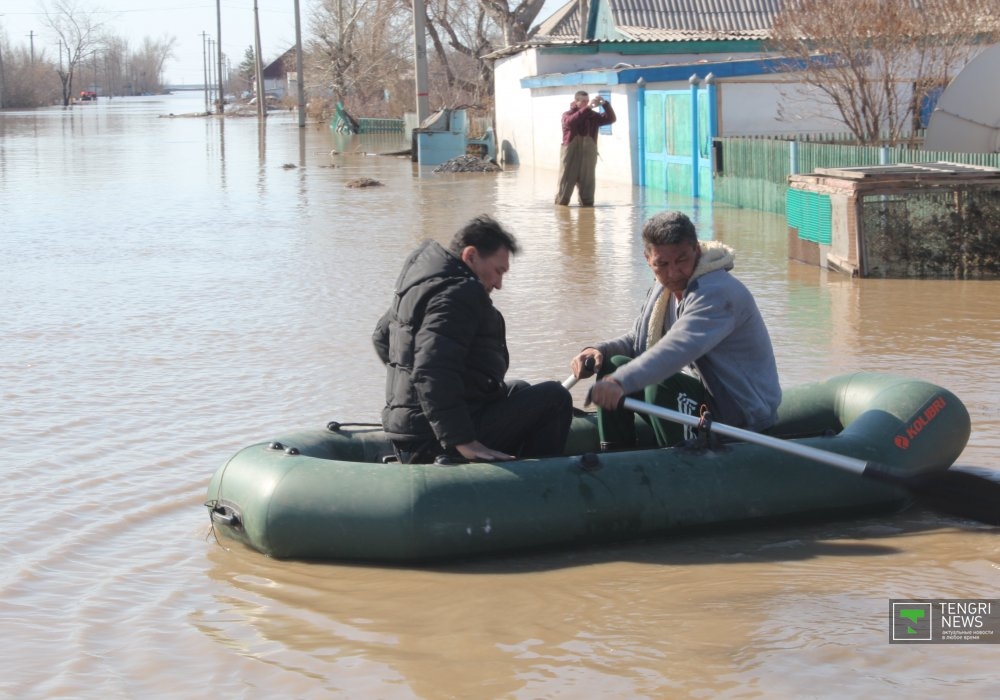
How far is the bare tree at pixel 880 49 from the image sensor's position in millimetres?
15852

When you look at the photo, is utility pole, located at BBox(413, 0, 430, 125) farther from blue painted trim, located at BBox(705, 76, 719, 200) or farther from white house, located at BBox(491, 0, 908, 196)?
blue painted trim, located at BBox(705, 76, 719, 200)

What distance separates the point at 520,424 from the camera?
5367 mm

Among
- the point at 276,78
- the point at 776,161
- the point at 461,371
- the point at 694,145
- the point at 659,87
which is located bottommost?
the point at 461,371

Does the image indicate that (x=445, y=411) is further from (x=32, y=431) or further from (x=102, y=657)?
(x=32, y=431)

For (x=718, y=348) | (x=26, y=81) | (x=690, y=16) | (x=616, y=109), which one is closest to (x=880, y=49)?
(x=616, y=109)

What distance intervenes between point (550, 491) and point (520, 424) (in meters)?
0.38

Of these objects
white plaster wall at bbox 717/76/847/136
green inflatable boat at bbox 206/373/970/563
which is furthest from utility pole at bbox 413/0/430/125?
green inflatable boat at bbox 206/373/970/563

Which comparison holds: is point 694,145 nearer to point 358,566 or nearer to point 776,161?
point 776,161

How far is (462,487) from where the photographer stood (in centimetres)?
501

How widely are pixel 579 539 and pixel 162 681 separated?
1706 mm

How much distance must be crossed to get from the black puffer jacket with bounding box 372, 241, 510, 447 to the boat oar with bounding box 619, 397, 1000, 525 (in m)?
0.91

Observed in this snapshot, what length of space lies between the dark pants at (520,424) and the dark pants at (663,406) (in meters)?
0.31

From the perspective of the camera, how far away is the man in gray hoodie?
17.4ft

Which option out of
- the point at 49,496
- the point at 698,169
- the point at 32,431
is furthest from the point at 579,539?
the point at 698,169
